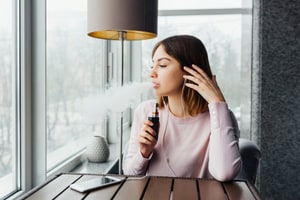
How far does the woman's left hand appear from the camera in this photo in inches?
48.8

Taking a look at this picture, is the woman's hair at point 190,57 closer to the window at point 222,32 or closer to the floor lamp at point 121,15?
the floor lamp at point 121,15

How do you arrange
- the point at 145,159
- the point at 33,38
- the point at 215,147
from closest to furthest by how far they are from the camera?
the point at 215,147 < the point at 145,159 < the point at 33,38

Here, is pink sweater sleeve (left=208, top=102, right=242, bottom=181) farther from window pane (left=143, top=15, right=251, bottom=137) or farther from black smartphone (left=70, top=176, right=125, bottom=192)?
window pane (left=143, top=15, right=251, bottom=137)

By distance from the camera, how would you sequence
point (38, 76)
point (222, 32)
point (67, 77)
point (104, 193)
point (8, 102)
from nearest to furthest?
point (104, 193) → point (8, 102) → point (38, 76) → point (67, 77) → point (222, 32)

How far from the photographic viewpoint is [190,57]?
1358 mm

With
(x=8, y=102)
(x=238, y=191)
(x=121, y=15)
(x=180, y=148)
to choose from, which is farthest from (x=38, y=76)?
(x=238, y=191)

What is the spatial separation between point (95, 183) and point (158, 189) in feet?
0.71

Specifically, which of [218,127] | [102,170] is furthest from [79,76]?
[218,127]

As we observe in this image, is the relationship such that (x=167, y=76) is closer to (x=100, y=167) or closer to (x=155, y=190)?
(x=155, y=190)

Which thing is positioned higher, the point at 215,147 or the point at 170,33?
the point at 170,33

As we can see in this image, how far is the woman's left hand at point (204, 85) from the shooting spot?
4.06ft

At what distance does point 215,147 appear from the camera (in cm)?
120

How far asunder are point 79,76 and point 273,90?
132 centimetres

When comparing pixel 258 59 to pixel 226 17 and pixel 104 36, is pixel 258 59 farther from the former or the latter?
pixel 104 36
